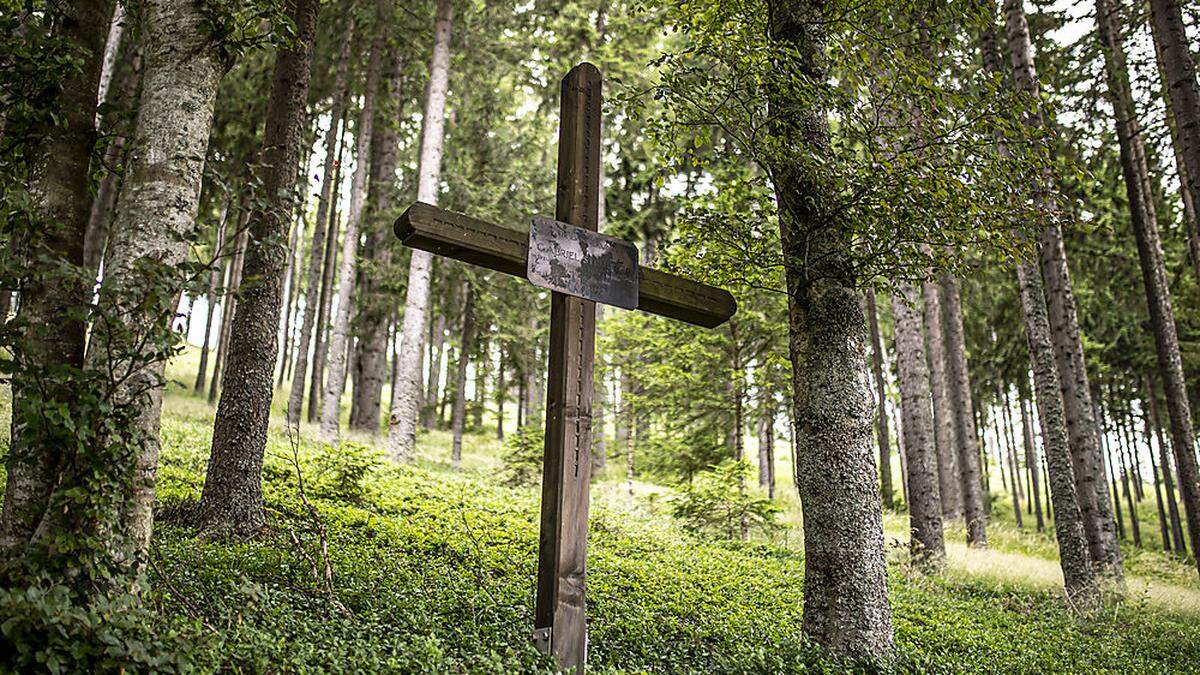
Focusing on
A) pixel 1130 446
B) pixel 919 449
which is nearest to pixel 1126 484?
pixel 1130 446

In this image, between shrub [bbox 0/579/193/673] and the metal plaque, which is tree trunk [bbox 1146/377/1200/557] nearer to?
the metal plaque

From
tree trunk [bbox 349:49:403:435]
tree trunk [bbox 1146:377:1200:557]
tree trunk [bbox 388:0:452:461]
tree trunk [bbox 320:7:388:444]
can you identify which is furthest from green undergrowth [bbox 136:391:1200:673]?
tree trunk [bbox 1146:377:1200:557]

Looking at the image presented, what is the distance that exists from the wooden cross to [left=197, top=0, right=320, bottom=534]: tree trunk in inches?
105

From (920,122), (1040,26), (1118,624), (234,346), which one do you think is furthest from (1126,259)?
(234,346)

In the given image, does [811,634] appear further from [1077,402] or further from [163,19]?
[1077,402]

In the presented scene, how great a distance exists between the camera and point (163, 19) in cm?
409

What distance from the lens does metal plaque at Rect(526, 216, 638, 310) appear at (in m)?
4.36

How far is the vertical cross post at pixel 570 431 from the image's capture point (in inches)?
158

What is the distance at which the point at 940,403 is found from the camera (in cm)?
1499

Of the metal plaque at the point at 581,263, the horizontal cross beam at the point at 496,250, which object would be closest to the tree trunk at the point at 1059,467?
the horizontal cross beam at the point at 496,250

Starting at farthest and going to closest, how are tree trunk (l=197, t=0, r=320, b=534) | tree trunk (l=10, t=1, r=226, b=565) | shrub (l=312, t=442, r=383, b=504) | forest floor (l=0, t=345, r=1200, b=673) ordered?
shrub (l=312, t=442, r=383, b=504), tree trunk (l=197, t=0, r=320, b=534), forest floor (l=0, t=345, r=1200, b=673), tree trunk (l=10, t=1, r=226, b=565)

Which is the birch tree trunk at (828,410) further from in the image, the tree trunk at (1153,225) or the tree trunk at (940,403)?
the tree trunk at (940,403)

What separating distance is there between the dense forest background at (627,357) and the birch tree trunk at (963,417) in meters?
0.11

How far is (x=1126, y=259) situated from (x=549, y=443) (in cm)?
1693
